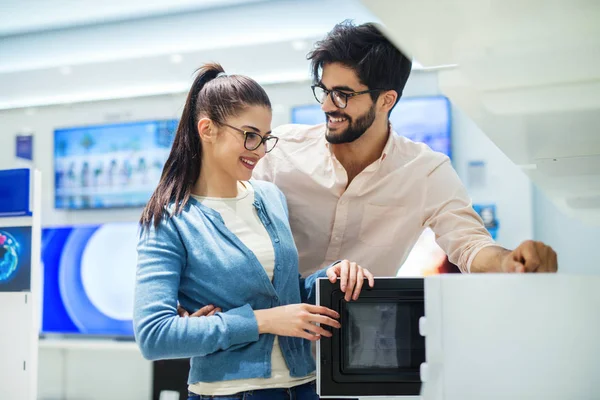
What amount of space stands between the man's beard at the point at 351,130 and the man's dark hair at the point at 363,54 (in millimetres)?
88

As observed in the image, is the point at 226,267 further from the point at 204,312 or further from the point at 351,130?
the point at 351,130

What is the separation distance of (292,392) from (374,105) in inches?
40.5

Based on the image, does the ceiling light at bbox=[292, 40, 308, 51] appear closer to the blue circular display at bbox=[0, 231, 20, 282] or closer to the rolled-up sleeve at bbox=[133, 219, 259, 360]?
the blue circular display at bbox=[0, 231, 20, 282]

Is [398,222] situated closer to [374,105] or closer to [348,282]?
[374,105]

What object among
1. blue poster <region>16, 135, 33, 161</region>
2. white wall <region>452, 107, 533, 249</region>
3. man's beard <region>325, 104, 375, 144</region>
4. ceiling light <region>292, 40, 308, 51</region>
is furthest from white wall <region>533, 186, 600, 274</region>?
blue poster <region>16, 135, 33, 161</region>

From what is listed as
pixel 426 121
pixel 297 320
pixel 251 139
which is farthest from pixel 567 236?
pixel 297 320

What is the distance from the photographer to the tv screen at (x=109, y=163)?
15.0ft

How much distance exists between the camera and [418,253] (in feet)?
12.6

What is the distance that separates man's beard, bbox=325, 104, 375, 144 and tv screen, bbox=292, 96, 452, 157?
177cm

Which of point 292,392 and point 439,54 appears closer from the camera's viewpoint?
point 439,54

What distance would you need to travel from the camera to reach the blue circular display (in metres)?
2.79

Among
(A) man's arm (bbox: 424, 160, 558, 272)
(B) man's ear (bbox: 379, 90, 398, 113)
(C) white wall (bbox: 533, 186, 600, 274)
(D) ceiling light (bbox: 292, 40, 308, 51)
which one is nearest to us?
(A) man's arm (bbox: 424, 160, 558, 272)

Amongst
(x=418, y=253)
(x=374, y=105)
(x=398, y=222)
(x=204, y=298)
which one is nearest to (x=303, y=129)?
(x=374, y=105)

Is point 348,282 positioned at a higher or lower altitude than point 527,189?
lower
